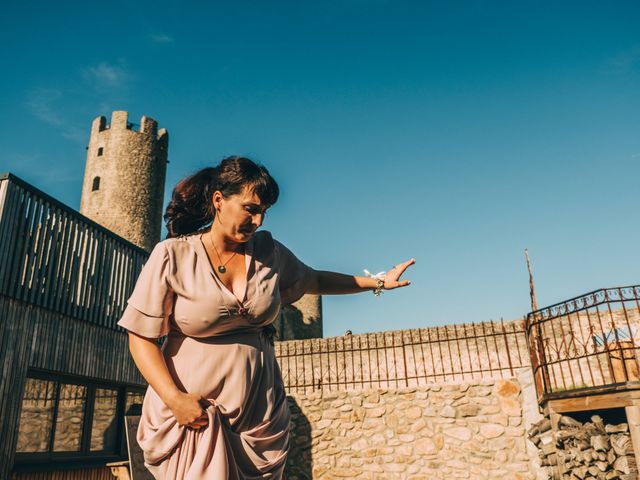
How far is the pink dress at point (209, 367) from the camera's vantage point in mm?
1410

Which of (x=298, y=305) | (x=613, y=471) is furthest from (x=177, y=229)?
(x=298, y=305)

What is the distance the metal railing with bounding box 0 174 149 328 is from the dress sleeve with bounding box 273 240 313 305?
257 inches

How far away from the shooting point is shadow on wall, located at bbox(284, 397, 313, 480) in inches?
422

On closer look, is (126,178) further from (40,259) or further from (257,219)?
(257,219)

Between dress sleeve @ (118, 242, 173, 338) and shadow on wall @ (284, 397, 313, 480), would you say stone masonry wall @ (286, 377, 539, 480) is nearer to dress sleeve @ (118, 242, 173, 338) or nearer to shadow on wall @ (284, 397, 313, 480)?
shadow on wall @ (284, 397, 313, 480)

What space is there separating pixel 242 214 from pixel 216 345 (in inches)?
16.8

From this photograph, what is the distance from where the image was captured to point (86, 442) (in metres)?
8.06

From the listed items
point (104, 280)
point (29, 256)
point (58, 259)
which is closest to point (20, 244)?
point (29, 256)

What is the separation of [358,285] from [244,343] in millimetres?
601

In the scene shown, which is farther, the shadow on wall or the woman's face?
the shadow on wall

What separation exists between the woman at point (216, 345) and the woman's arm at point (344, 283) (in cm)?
25

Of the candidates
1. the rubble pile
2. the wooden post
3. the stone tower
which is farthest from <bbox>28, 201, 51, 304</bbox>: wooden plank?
the stone tower

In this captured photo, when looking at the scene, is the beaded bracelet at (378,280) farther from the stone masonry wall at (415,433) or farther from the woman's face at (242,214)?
the stone masonry wall at (415,433)

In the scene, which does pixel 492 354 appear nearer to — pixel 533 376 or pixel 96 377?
pixel 533 376
